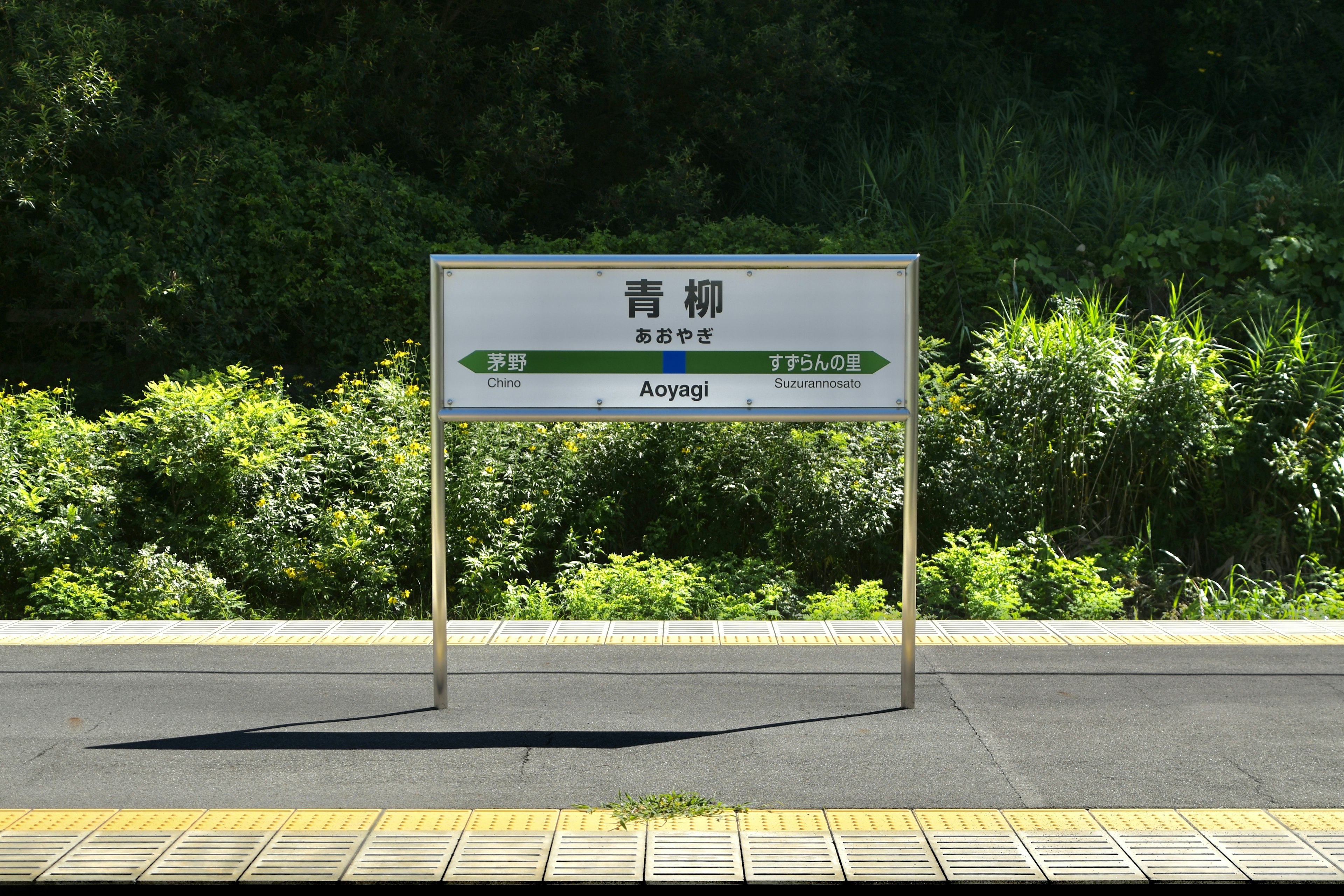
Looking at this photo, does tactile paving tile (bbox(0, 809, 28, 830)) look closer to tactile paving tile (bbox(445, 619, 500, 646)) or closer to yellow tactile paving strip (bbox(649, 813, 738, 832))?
yellow tactile paving strip (bbox(649, 813, 738, 832))

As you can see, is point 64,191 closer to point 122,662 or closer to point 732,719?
point 122,662

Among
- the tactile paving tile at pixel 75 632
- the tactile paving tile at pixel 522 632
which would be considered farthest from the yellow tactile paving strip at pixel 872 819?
the tactile paving tile at pixel 75 632

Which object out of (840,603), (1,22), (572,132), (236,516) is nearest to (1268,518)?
(840,603)

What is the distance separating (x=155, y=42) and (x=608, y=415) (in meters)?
10.6

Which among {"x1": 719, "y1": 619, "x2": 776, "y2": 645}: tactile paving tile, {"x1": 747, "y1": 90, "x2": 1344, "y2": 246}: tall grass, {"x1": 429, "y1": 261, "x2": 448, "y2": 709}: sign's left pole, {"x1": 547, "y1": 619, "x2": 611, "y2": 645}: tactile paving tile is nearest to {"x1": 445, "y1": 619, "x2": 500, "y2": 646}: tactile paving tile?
{"x1": 547, "y1": 619, "x2": 611, "y2": 645}: tactile paving tile

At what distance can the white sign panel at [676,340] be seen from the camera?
526cm

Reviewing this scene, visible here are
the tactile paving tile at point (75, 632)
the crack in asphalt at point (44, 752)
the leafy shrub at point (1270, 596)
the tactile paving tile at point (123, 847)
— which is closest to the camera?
the tactile paving tile at point (123, 847)

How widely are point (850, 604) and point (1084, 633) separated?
1.59 metres

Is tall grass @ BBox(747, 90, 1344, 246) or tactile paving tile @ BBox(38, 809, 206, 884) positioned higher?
tall grass @ BBox(747, 90, 1344, 246)

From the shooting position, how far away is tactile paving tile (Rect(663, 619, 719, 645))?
657cm

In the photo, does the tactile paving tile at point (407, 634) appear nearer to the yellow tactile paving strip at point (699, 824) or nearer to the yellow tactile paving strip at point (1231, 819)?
the yellow tactile paving strip at point (699, 824)

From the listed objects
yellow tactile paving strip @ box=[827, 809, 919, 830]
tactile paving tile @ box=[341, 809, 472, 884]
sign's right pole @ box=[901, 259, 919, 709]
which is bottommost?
tactile paving tile @ box=[341, 809, 472, 884]

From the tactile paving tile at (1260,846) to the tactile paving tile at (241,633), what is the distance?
4667 millimetres

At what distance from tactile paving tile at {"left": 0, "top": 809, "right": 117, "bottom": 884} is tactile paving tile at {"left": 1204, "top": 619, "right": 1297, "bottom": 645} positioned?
18.1 feet
